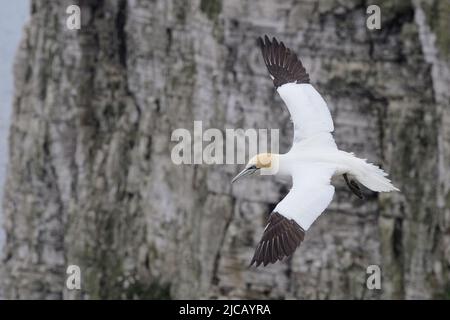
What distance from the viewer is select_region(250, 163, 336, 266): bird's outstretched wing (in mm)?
24734

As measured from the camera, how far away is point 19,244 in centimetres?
5209

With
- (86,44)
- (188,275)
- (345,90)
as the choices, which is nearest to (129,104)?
(86,44)

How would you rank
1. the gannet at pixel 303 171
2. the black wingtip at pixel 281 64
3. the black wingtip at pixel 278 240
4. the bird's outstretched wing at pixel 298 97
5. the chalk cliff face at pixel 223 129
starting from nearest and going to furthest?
the black wingtip at pixel 278 240
the gannet at pixel 303 171
the bird's outstretched wing at pixel 298 97
the black wingtip at pixel 281 64
the chalk cliff face at pixel 223 129

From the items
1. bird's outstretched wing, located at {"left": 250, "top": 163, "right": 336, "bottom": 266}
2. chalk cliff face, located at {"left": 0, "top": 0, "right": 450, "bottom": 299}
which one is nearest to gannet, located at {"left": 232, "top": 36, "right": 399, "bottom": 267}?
bird's outstretched wing, located at {"left": 250, "top": 163, "right": 336, "bottom": 266}

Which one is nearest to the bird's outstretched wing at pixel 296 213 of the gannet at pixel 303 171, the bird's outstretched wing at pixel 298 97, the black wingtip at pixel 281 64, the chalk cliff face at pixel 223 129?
the gannet at pixel 303 171

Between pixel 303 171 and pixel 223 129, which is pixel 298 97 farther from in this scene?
pixel 223 129

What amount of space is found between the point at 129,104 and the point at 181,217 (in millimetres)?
4382

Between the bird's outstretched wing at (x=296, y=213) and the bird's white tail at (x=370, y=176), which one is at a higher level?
the bird's white tail at (x=370, y=176)

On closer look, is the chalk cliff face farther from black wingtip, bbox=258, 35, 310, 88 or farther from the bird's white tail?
the bird's white tail

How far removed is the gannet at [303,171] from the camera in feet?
81.7

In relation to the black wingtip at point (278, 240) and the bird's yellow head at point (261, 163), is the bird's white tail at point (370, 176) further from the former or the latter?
the black wingtip at point (278, 240)

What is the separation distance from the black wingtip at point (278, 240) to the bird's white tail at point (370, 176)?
1.33 metres

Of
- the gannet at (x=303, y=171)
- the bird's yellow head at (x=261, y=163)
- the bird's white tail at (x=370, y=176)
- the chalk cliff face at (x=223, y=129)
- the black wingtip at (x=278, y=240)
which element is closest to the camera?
the black wingtip at (x=278, y=240)

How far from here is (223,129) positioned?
135ft
